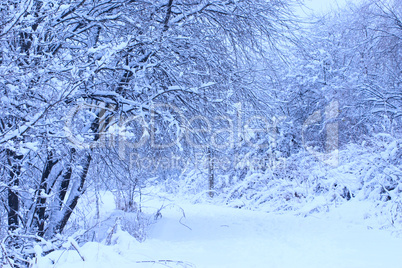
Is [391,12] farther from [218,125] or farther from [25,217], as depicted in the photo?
[25,217]

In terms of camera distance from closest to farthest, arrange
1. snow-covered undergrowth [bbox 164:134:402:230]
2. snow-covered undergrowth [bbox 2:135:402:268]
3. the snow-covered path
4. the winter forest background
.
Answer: the winter forest background, the snow-covered path, snow-covered undergrowth [bbox 2:135:402:268], snow-covered undergrowth [bbox 164:134:402:230]

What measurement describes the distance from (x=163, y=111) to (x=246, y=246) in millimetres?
2138

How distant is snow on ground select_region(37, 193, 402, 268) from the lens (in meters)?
3.63

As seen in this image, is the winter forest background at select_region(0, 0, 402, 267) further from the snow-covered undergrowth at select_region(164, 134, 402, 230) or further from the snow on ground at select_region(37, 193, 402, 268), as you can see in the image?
the snow on ground at select_region(37, 193, 402, 268)

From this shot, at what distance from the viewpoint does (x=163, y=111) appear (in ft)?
15.2

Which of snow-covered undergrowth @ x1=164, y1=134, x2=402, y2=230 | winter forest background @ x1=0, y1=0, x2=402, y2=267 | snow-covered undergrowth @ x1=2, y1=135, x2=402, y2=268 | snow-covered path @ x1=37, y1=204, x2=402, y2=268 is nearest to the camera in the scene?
winter forest background @ x1=0, y1=0, x2=402, y2=267

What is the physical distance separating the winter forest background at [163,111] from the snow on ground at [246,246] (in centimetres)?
32

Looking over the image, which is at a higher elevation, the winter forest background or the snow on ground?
the winter forest background

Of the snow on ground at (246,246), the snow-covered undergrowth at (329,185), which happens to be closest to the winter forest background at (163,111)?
the snow-covered undergrowth at (329,185)

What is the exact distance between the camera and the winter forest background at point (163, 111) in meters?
3.56

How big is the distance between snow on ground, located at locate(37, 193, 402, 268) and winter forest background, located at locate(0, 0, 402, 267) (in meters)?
0.32

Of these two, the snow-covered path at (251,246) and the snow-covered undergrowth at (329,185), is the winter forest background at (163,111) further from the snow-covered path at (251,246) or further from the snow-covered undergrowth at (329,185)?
the snow-covered path at (251,246)

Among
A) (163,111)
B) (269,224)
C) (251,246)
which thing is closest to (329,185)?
(269,224)

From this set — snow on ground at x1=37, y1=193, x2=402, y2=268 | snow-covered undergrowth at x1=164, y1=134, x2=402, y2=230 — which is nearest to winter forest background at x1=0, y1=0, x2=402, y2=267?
snow-covered undergrowth at x1=164, y1=134, x2=402, y2=230
